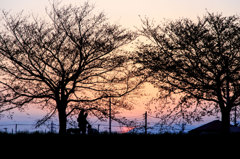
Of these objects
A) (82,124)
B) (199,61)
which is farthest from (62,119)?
(199,61)

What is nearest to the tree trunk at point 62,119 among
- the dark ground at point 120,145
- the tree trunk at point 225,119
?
the tree trunk at point 225,119

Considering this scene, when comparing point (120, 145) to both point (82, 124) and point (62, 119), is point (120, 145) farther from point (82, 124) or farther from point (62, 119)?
point (62, 119)

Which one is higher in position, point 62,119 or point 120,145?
point 62,119

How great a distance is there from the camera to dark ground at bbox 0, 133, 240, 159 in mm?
9500

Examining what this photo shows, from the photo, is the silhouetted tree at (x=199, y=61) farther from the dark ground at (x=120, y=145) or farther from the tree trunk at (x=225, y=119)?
the dark ground at (x=120, y=145)

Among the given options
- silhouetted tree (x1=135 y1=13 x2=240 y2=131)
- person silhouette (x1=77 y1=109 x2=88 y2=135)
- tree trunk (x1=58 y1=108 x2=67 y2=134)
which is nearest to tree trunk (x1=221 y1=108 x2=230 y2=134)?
silhouetted tree (x1=135 y1=13 x2=240 y2=131)

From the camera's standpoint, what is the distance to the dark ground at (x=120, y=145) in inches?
374

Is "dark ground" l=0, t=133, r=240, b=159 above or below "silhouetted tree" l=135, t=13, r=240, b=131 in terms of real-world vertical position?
below

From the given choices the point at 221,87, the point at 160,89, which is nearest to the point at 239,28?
the point at 221,87

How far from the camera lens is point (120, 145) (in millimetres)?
9953

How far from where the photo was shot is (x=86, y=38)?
22.6 m

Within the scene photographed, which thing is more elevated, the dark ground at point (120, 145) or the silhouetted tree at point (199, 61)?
the silhouetted tree at point (199, 61)

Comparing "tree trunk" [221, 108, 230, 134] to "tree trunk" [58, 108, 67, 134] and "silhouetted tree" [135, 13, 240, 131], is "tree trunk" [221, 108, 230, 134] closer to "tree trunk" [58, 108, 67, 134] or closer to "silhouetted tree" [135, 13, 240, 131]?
"silhouetted tree" [135, 13, 240, 131]

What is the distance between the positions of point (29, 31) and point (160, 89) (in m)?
10.4
